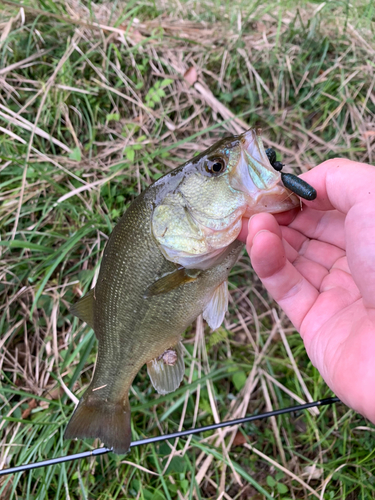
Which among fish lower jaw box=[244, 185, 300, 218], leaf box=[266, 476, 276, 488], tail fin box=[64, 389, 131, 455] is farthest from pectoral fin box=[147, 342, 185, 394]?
leaf box=[266, 476, 276, 488]

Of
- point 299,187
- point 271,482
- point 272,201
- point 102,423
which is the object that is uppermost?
point 299,187

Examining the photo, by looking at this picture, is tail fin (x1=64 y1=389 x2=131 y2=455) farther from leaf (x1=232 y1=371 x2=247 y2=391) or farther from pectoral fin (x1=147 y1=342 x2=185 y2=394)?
leaf (x1=232 y1=371 x2=247 y2=391)

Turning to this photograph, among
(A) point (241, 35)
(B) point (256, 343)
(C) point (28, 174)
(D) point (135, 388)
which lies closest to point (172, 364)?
(D) point (135, 388)

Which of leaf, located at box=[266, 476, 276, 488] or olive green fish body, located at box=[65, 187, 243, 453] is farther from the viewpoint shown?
leaf, located at box=[266, 476, 276, 488]

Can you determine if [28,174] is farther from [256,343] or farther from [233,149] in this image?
[256,343]

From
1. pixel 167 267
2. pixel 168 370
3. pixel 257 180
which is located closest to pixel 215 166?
pixel 257 180

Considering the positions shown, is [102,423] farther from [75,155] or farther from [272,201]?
[75,155]

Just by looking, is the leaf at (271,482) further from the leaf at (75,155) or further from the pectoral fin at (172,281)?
the leaf at (75,155)
